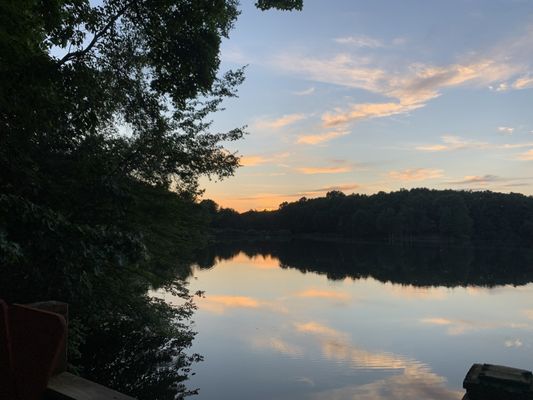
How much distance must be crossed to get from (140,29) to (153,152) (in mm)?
2939

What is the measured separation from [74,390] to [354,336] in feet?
61.9

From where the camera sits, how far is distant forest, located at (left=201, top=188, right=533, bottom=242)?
388 feet

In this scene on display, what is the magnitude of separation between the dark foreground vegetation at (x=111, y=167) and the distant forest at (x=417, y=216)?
94.4 meters

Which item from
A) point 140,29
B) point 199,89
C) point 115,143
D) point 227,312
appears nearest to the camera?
point 199,89

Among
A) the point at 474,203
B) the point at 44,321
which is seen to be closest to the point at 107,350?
the point at 44,321

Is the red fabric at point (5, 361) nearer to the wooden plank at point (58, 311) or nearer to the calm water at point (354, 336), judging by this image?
the wooden plank at point (58, 311)

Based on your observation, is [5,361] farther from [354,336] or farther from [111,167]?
[354,336]

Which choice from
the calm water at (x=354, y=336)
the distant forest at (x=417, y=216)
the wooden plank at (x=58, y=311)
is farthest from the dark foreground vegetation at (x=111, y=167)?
the distant forest at (x=417, y=216)

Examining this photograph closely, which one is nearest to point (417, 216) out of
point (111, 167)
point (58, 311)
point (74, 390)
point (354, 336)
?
point (354, 336)

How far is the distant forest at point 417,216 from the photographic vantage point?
388 ft

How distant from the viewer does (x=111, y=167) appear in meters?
7.70

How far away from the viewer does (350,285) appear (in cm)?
3688

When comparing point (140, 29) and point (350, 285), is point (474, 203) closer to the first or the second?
point (350, 285)

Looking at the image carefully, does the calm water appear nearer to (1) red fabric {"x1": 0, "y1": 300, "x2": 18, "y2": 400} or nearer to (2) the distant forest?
(1) red fabric {"x1": 0, "y1": 300, "x2": 18, "y2": 400}
